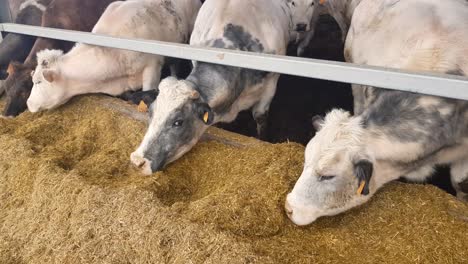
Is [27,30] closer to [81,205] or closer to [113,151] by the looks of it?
[113,151]

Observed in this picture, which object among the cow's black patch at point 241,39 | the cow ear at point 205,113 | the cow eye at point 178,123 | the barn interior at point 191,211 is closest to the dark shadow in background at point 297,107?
the cow's black patch at point 241,39

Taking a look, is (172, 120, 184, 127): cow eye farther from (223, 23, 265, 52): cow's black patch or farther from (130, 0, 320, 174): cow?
(223, 23, 265, 52): cow's black patch

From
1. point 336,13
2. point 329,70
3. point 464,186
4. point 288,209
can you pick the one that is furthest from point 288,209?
point 336,13

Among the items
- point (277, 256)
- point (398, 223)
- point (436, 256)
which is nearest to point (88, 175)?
point (277, 256)

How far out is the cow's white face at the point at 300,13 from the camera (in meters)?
6.54

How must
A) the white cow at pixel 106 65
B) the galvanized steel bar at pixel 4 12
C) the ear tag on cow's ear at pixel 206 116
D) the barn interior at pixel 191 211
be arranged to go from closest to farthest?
the barn interior at pixel 191 211, the ear tag on cow's ear at pixel 206 116, the white cow at pixel 106 65, the galvanized steel bar at pixel 4 12

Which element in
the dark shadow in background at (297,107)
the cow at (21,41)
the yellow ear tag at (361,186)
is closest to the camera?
the yellow ear tag at (361,186)

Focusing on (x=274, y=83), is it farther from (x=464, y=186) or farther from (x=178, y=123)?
(x=464, y=186)

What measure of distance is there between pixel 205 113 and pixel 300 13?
373cm

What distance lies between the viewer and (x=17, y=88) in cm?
582

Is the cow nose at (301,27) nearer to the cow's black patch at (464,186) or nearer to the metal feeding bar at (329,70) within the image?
the metal feeding bar at (329,70)

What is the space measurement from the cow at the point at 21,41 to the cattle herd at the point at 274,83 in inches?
1.6

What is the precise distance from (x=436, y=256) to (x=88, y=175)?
2881mm

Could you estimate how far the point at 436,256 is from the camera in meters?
2.37
